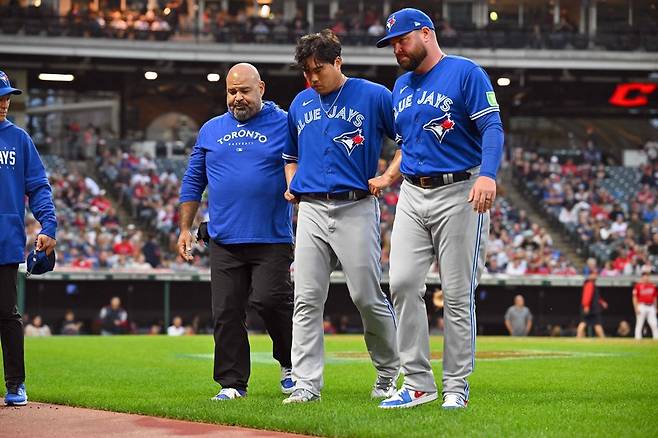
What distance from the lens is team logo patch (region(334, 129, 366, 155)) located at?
22.3 ft

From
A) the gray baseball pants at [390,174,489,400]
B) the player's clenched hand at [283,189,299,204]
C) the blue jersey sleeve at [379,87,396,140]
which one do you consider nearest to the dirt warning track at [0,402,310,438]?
the gray baseball pants at [390,174,489,400]

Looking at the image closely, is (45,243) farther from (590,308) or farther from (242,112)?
(590,308)

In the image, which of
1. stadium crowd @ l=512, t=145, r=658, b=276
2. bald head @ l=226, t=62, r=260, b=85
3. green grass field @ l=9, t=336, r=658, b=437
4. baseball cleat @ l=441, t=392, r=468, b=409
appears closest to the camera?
green grass field @ l=9, t=336, r=658, b=437

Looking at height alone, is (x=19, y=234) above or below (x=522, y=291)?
above

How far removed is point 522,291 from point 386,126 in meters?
19.2

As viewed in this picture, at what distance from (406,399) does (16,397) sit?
7.91 ft

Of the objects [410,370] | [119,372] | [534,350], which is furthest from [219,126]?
[534,350]

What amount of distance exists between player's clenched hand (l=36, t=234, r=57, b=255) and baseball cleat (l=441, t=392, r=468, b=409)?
8.52ft

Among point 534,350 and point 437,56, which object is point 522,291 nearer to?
point 534,350

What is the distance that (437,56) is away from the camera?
6445mm

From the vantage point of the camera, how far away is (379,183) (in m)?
6.52

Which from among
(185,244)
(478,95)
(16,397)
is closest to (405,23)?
(478,95)

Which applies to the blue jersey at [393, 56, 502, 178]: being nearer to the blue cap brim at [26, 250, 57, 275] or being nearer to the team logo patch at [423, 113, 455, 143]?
the team logo patch at [423, 113, 455, 143]

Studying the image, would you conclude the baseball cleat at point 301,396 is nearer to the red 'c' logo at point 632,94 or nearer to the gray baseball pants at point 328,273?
the gray baseball pants at point 328,273
